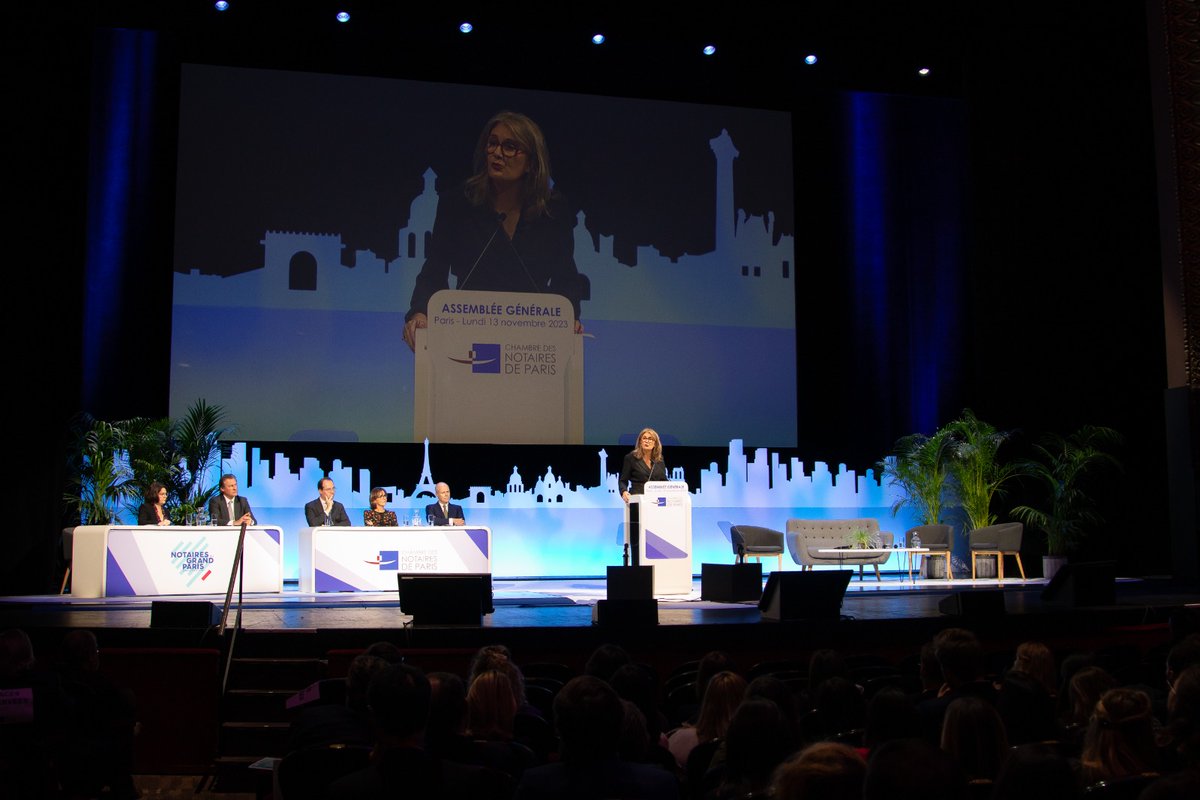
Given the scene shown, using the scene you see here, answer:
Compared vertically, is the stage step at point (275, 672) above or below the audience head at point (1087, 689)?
below

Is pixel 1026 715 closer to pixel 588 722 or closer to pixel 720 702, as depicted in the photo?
pixel 720 702

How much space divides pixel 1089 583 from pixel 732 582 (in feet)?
7.58

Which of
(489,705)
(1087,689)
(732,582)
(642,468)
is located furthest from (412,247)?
(1087,689)

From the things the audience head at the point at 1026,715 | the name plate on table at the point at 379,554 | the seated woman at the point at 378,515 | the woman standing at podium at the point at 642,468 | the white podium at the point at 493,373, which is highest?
the white podium at the point at 493,373

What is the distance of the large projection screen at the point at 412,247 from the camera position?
35.6 feet

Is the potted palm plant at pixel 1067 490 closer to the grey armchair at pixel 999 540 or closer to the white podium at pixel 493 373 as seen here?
the grey armchair at pixel 999 540

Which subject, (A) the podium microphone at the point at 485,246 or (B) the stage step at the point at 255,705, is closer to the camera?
(B) the stage step at the point at 255,705

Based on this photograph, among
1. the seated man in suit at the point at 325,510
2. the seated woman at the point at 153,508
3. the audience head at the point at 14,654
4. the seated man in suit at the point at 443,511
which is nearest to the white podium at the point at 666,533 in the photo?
the seated man in suit at the point at 443,511

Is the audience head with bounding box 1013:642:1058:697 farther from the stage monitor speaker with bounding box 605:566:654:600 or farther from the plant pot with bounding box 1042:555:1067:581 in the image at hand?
the plant pot with bounding box 1042:555:1067:581

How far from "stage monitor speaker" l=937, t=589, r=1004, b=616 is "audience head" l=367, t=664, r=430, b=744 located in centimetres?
447

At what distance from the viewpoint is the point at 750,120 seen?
12.2 m

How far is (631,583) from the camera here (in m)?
6.18

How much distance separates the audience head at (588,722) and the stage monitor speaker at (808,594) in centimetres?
382

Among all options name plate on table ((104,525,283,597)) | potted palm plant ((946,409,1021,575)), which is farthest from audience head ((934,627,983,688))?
potted palm plant ((946,409,1021,575))
